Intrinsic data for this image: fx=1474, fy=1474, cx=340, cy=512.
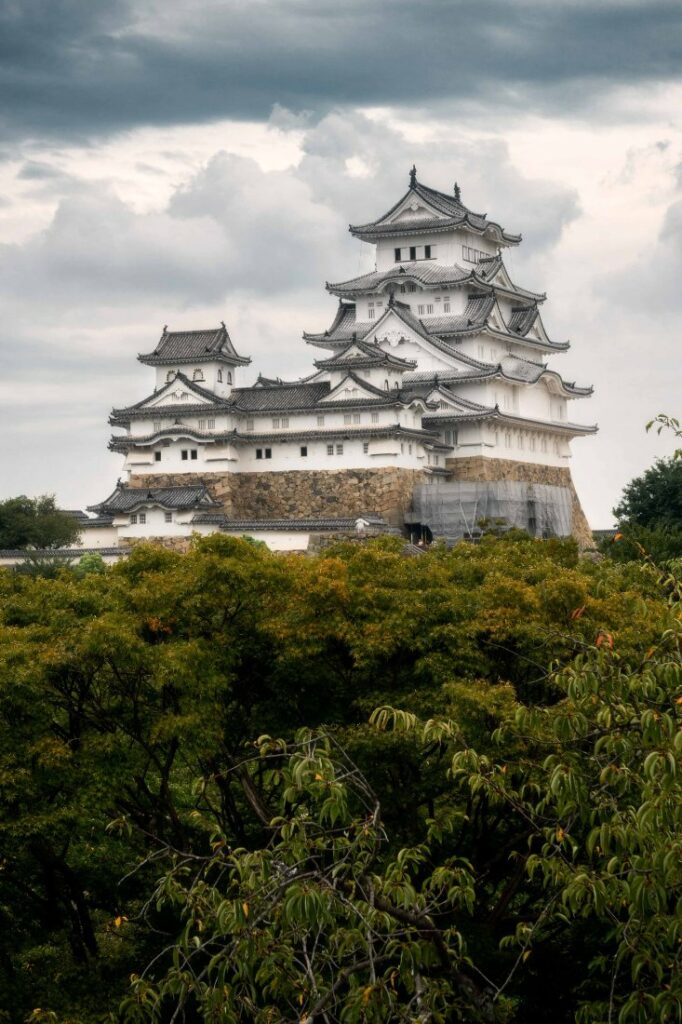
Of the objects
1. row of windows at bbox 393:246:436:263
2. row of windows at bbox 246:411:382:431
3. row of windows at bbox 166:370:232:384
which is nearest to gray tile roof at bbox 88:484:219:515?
row of windows at bbox 246:411:382:431

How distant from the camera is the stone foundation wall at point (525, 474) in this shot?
6562cm

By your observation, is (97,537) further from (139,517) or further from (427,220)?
(427,220)

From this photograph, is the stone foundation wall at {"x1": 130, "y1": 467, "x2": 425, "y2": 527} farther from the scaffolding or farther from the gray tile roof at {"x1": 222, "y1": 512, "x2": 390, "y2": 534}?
the gray tile roof at {"x1": 222, "y1": 512, "x2": 390, "y2": 534}

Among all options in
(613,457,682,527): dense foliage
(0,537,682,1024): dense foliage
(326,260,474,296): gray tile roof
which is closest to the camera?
(0,537,682,1024): dense foliage

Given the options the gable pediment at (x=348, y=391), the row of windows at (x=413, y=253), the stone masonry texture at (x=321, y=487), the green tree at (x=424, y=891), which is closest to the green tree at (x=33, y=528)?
the stone masonry texture at (x=321, y=487)

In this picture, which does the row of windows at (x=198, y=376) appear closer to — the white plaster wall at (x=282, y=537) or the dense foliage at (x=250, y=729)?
the white plaster wall at (x=282, y=537)

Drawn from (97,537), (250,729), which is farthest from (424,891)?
(97,537)

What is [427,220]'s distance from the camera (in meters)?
72.2

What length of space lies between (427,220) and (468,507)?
17218mm

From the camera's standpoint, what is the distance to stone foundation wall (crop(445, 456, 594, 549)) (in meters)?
65.6

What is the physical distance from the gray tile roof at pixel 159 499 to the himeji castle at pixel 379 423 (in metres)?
0.08

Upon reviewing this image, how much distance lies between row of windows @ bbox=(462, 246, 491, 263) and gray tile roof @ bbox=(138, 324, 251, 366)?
13.3 meters

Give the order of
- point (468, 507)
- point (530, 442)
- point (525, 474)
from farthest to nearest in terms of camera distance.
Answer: point (530, 442) → point (525, 474) → point (468, 507)

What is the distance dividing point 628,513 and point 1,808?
4406 cm
